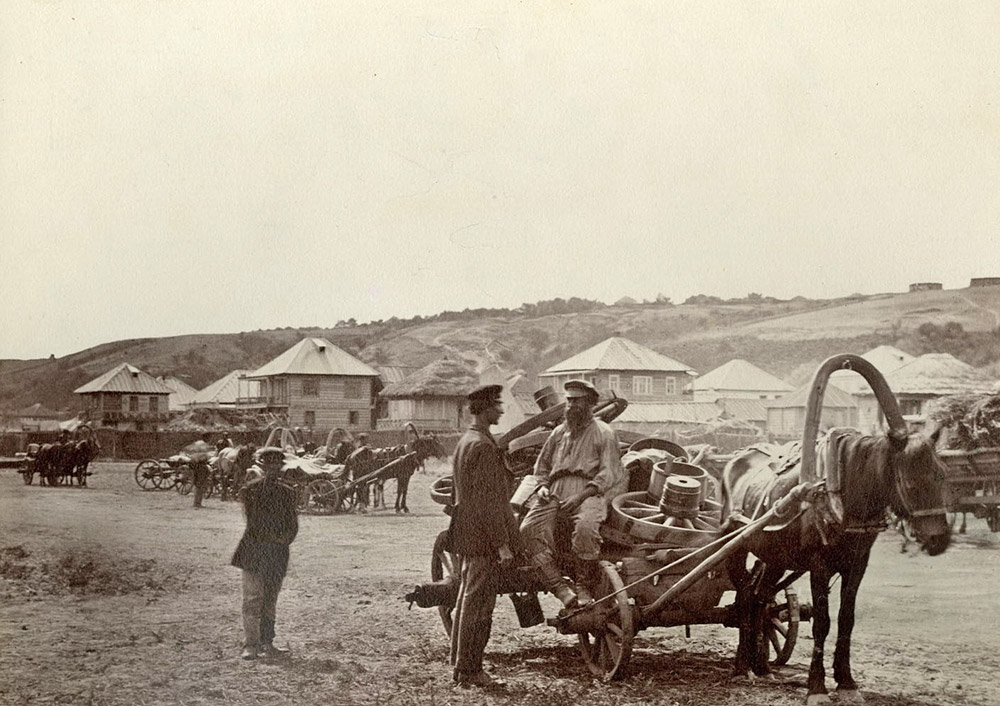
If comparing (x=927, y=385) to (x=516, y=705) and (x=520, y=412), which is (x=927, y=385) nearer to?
(x=520, y=412)

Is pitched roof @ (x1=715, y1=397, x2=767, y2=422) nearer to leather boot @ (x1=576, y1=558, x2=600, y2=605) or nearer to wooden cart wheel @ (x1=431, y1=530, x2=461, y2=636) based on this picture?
leather boot @ (x1=576, y1=558, x2=600, y2=605)

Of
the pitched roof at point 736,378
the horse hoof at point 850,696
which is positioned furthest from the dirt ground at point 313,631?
the pitched roof at point 736,378

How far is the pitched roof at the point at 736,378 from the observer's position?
541cm

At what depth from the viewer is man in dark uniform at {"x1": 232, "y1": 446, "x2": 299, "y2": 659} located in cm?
526

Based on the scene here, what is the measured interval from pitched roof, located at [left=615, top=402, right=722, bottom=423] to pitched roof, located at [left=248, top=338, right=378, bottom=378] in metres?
1.88

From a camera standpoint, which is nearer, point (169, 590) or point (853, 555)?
point (853, 555)

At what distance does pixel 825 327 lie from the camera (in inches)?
212

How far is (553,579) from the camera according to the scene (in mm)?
4754

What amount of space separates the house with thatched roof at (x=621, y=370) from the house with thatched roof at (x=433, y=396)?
0.59 metres

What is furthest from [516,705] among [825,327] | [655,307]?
[825,327]

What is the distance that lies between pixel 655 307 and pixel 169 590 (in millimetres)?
3626

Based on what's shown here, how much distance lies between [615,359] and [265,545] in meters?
2.48

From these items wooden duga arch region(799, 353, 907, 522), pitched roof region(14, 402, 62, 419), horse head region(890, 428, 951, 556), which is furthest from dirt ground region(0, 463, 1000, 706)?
wooden duga arch region(799, 353, 907, 522)

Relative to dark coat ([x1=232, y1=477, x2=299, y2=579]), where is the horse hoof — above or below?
below
